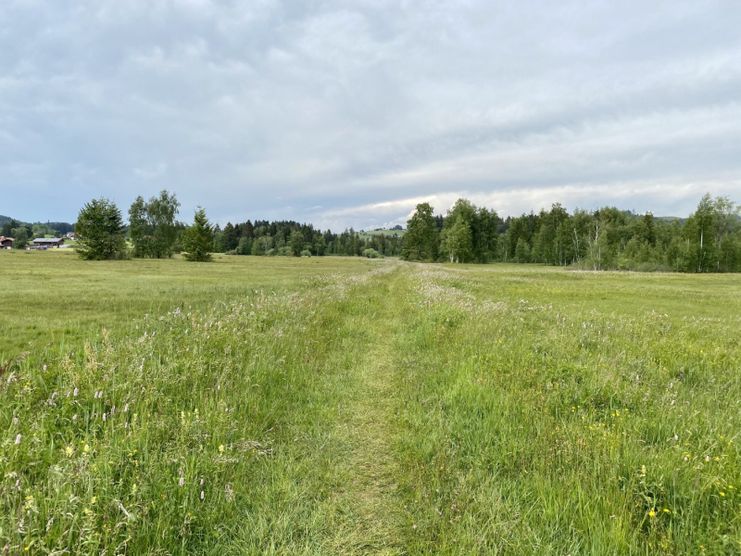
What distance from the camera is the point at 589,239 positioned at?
85188 millimetres

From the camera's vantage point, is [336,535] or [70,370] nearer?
[336,535]

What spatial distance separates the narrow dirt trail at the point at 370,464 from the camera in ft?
10.9

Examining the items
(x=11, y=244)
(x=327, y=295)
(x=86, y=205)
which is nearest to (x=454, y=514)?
(x=327, y=295)

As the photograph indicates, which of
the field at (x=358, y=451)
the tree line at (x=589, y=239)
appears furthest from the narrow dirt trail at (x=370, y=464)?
the tree line at (x=589, y=239)

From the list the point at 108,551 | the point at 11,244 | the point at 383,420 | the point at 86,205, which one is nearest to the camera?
the point at 108,551

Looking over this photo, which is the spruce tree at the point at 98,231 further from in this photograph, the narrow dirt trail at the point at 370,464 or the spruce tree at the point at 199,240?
the narrow dirt trail at the point at 370,464

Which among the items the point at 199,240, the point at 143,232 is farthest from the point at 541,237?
the point at 143,232

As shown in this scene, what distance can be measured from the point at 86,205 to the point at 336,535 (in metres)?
91.3

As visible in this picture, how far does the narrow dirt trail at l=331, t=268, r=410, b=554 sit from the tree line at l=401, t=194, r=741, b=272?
89.6m

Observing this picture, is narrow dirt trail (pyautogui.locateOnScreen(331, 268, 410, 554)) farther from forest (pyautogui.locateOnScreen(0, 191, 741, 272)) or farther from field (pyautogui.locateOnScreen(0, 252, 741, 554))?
forest (pyautogui.locateOnScreen(0, 191, 741, 272))

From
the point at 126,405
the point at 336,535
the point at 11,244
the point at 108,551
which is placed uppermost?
the point at 11,244

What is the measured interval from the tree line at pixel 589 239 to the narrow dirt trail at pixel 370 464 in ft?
294

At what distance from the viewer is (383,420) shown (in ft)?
18.6

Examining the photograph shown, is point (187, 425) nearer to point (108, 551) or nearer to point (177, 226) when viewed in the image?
point (108, 551)
